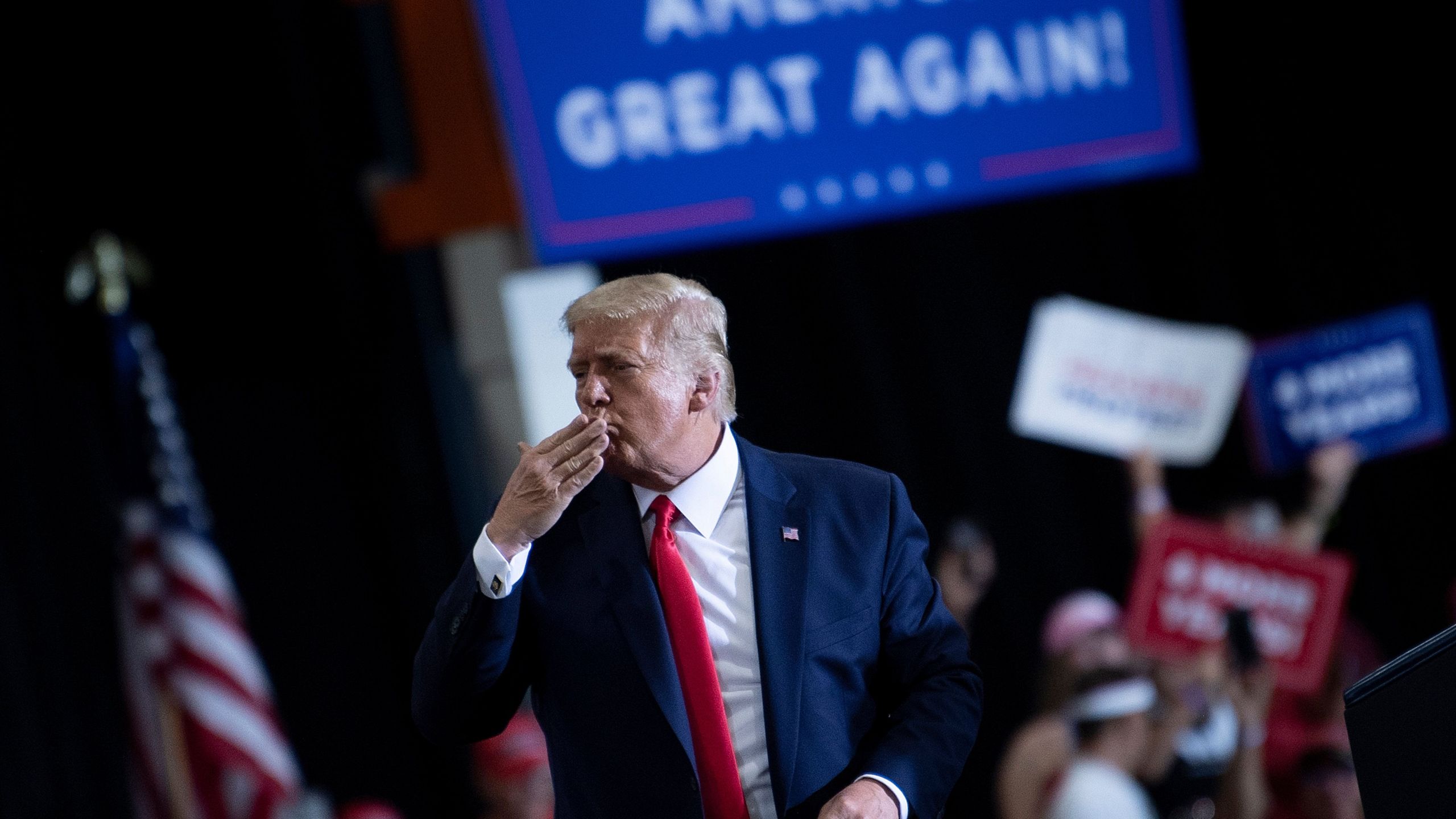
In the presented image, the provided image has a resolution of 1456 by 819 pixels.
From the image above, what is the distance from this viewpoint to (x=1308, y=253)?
19.1 feet

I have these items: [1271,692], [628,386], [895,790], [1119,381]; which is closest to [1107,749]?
[1119,381]

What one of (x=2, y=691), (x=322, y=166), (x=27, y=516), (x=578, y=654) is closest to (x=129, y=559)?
(x=27, y=516)

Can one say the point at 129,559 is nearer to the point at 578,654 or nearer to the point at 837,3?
the point at 837,3

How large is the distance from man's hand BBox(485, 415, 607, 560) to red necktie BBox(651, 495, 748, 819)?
0.19 meters

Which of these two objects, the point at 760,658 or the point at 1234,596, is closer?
the point at 760,658

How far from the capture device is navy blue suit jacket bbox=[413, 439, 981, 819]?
1.55 metres

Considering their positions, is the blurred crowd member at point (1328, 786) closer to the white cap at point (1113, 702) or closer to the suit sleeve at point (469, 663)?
the white cap at point (1113, 702)

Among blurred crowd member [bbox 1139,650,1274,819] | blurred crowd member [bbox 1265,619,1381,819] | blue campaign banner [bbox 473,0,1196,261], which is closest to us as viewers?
blurred crowd member [bbox 1139,650,1274,819]

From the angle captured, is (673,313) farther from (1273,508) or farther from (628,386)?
(1273,508)

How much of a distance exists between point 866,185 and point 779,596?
3.07m

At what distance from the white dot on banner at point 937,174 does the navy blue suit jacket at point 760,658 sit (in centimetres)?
296

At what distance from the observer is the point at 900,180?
452cm

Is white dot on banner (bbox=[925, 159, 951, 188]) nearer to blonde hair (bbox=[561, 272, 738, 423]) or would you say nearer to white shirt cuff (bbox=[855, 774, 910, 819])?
blonde hair (bbox=[561, 272, 738, 423])

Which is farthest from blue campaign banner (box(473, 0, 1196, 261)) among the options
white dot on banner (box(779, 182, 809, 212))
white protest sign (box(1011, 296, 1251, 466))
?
white protest sign (box(1011, 296, 1251, 466))
